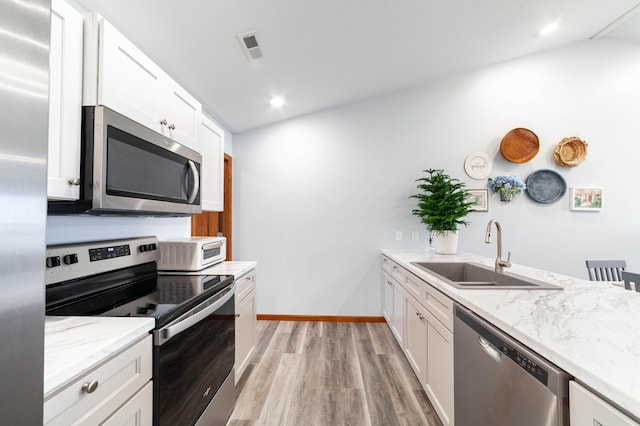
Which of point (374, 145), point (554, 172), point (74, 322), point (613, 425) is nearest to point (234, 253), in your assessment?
point (374, 145)

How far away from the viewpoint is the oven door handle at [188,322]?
1.00 meters

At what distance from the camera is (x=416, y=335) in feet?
6.53

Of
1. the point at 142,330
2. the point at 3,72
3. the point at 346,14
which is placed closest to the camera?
the point at 3,72

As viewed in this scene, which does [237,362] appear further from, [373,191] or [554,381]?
[373,191]

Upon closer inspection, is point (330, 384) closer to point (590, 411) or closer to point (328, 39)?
point (590, 411)

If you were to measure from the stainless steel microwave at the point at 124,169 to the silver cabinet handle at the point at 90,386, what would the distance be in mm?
611

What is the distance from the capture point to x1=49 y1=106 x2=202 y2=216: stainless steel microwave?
102 cm

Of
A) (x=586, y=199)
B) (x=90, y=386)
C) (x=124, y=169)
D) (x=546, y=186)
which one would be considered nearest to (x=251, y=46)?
(x=124, y=169)

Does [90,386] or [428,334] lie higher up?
[90,386]

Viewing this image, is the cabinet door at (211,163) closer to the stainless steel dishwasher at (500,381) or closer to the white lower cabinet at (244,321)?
the white lower cabinet at (244,321)

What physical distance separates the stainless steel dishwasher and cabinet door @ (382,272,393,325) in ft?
4.89

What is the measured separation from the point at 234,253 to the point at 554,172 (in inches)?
159

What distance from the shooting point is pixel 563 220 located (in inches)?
125

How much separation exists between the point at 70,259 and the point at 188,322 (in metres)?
0.60
